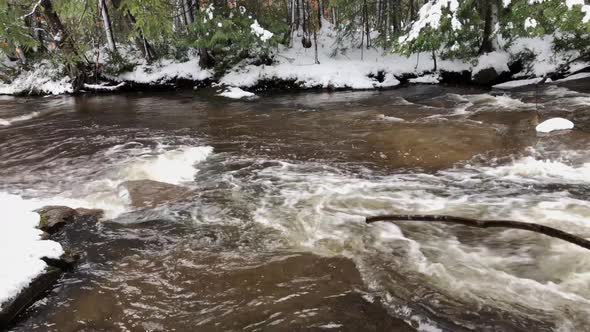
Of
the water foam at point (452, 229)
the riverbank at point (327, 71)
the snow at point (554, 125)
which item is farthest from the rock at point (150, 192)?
the riverbank at point (327, 71)

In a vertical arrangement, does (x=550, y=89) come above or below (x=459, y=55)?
below

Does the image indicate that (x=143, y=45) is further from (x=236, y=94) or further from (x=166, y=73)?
(x=236, y=94)

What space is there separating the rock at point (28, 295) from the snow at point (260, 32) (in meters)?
11.7

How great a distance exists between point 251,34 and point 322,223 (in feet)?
37.9

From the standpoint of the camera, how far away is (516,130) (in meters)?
8.34

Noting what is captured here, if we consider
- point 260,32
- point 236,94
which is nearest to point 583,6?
point 260,32

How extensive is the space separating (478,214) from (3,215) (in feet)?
19.2

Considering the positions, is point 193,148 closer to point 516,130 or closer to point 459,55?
point 516,130

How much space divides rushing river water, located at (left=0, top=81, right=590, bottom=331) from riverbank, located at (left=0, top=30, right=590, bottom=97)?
12.1 ft

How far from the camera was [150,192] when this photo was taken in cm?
617

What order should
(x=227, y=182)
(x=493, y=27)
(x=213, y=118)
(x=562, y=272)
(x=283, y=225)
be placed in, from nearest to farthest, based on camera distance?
(x=562, y=272) → (x=283, y=225) → (x=227, y=182) → (x=213, y=118) → (x=493, y=27)

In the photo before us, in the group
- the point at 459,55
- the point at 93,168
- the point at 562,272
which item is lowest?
the point at 562,272

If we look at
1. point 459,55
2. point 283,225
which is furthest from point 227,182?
point 459,55

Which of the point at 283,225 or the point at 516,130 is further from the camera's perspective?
the point at 516,130
